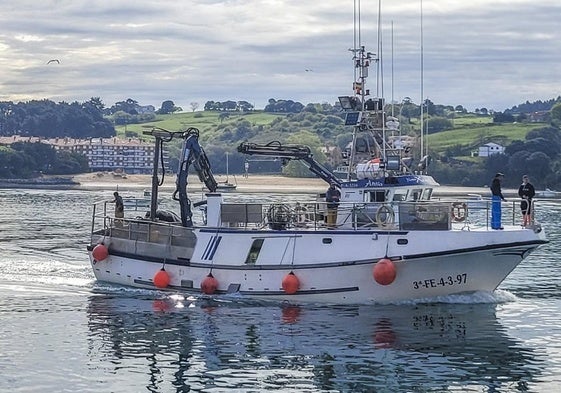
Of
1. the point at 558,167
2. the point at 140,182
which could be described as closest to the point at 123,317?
the point at 558,167

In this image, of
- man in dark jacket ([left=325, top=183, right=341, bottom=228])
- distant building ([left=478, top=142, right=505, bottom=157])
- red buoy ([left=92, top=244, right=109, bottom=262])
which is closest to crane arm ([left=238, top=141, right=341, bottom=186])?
man in dark jacket ([left=325, top=183, right=341, bottom=228])

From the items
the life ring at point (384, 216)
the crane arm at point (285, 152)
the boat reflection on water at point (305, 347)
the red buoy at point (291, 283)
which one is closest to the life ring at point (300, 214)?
the crane arm at point (285, 152)

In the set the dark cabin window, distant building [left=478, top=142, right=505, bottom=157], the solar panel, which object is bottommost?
the dark cabin window

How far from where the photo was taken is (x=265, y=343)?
105ft

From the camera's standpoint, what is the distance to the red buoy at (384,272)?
1373 inches

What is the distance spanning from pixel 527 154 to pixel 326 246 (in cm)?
12482

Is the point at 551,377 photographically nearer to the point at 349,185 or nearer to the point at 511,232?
the point at 511,232

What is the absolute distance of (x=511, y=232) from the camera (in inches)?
1385

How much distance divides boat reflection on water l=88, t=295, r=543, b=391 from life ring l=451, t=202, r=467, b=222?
9.91 feet

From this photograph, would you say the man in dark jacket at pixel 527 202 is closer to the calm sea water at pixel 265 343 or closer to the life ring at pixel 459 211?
the life ring at pixel 459 211

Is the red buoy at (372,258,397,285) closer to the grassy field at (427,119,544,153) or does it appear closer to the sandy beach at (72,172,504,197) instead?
the sandy beach at (72,172,504,197)

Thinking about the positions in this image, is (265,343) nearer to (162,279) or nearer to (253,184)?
(162,279)

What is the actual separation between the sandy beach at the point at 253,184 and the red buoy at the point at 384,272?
3892 inches

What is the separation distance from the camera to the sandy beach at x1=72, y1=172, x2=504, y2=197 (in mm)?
147500
